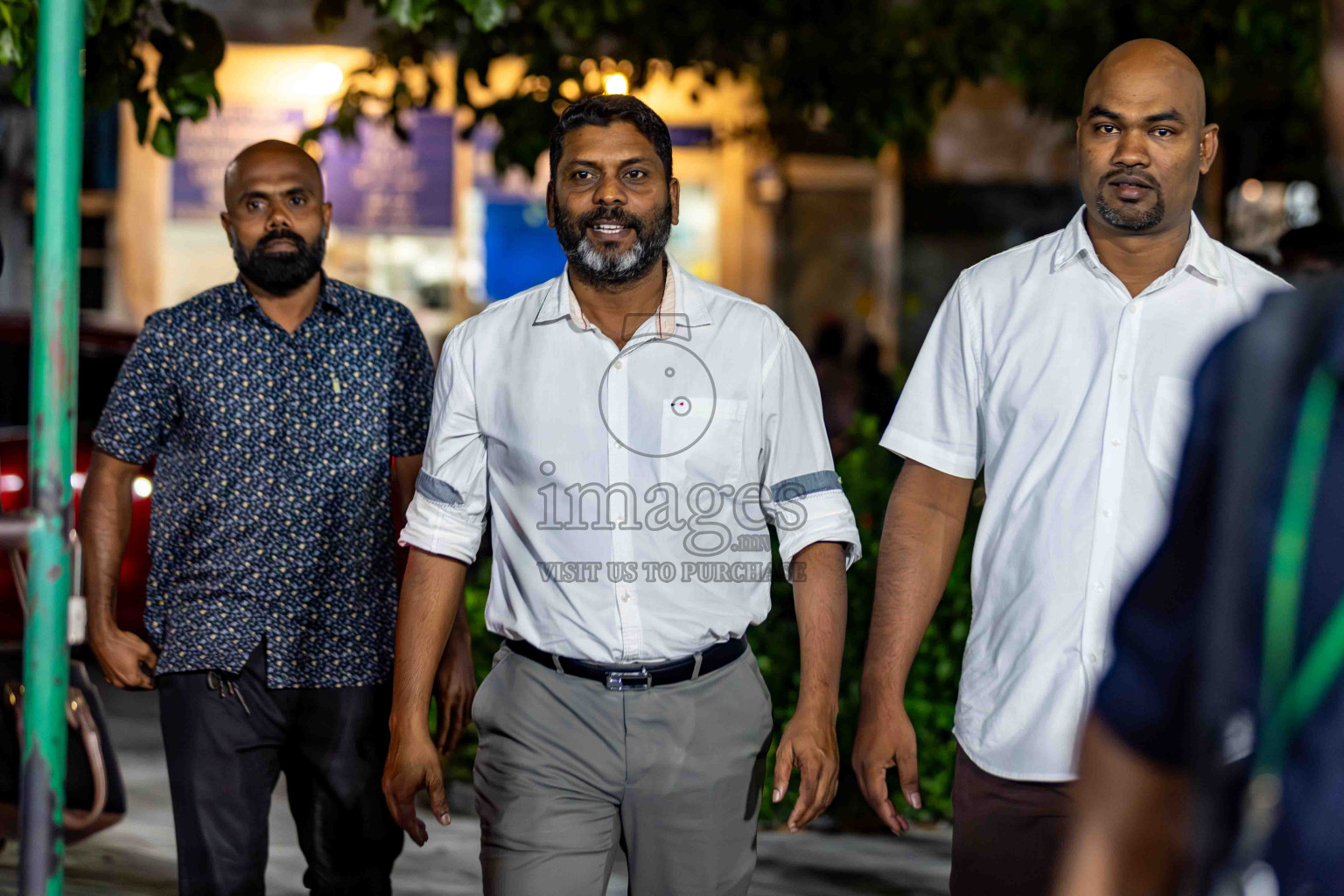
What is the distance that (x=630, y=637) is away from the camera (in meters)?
3.18

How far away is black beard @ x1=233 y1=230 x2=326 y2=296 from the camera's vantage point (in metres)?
3.90

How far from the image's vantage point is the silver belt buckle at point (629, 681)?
318cm

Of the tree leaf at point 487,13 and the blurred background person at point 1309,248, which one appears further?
the blurred background person at point 1309,248

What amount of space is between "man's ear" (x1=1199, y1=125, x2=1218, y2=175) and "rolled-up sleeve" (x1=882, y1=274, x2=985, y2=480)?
1.66ft

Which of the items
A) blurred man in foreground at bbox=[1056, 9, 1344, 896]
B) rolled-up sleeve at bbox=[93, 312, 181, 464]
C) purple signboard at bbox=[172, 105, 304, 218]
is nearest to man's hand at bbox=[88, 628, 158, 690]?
rolled-up sleeve at bbox=[93, 312, 181, 464]

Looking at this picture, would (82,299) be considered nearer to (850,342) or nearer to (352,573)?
(850,342)

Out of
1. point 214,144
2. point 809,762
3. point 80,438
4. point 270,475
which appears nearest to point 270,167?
point 270,475

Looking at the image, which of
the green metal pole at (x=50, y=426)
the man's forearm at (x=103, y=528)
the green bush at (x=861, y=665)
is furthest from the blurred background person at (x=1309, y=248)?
the green metal pole at (x=50, y=426)

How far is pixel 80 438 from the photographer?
7000 mm

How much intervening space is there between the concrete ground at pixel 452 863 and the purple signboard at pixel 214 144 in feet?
25.8

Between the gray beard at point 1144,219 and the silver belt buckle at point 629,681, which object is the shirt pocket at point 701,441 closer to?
the silver belt buckle at point 629,681

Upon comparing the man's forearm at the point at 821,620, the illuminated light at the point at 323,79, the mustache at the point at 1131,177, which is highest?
the illuminated light at the point at 323,79

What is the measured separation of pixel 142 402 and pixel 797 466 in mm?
1583

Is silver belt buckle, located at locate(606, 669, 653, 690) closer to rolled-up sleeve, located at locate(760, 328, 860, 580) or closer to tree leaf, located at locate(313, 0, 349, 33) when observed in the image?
rolled-up sleeve, located at locate(760, 328, 860, 580)
